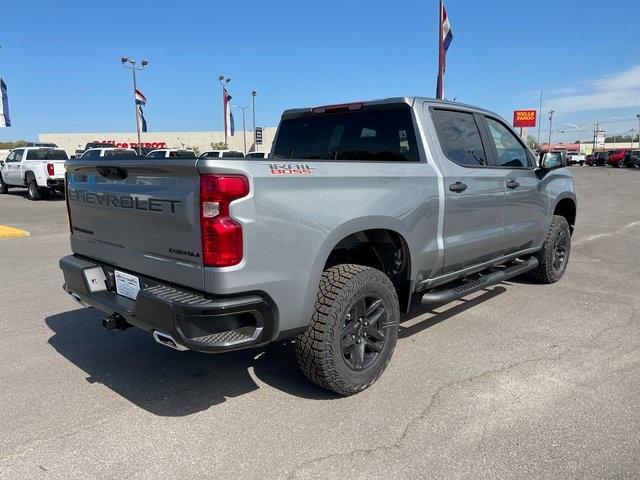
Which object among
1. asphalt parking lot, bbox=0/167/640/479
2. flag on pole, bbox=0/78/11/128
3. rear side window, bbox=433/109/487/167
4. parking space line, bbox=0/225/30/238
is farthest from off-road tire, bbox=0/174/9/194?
rear side window, bbox=433/109/487/167

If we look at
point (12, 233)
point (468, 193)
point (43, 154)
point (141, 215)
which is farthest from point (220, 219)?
point (43, 154)

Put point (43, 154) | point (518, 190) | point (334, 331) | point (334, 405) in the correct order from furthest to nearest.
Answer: point (43, 154) → point (518, 190) → point (334, 405) → point (334, 331)

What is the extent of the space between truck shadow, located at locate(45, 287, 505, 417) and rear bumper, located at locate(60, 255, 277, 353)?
680 mm

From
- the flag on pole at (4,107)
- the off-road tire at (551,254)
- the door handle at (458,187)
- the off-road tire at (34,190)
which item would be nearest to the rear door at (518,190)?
the off-road tire at (551,254)

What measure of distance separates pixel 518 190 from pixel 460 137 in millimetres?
1029

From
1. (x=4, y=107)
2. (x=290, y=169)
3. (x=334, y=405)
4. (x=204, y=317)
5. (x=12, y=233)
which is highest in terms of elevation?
(x=4, y=107)

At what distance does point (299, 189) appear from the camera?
295cm

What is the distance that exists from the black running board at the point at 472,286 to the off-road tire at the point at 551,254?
0.49 metres

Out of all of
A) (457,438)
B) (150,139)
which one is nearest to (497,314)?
(457,438)

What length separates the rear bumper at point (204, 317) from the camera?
106 inches

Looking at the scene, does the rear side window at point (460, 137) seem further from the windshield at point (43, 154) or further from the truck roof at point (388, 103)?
the windshield at point (43, 154)

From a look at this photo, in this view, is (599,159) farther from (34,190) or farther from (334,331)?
(334,331)

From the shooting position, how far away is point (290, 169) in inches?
115

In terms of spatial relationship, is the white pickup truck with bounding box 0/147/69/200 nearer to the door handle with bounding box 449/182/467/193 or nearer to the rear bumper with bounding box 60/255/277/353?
the door handle with bounding box 449/182/467/193
